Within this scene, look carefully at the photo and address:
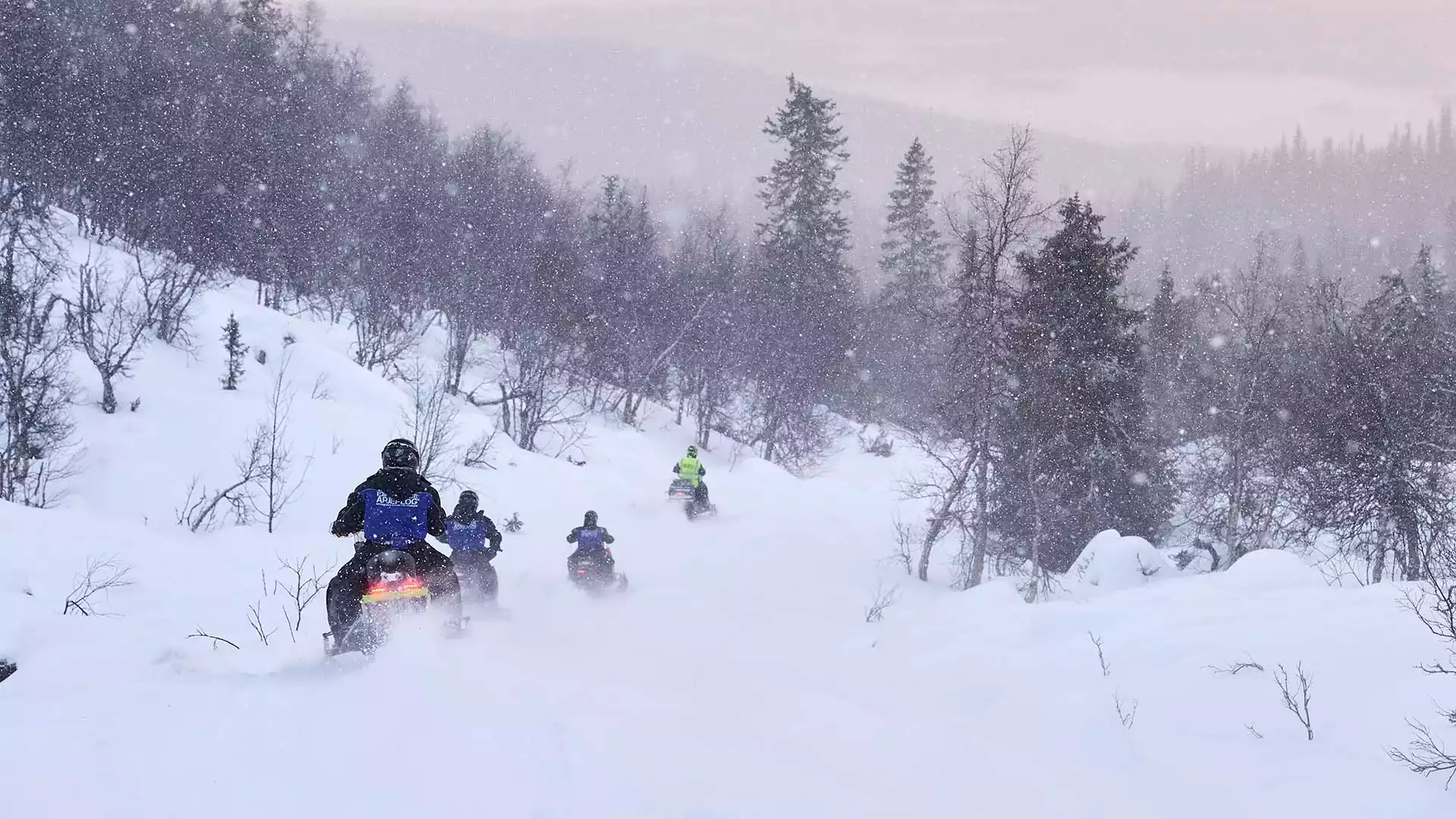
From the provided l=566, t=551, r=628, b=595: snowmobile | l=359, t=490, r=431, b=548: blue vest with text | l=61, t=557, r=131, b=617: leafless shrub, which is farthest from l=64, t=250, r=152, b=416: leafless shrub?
l=359, t=490, r=431, b=548: blue vest with text

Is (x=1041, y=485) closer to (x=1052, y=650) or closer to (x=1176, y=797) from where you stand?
(x=1052, y=650)

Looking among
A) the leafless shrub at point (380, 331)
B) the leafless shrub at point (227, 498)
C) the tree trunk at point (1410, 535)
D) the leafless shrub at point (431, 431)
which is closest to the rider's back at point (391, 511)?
the leafless shrub at point (227, 498)

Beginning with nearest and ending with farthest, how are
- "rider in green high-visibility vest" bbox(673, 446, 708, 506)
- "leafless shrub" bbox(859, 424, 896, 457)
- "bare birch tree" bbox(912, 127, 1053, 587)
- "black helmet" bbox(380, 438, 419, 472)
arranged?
"black helmet" bbox(380, 438, 419, 472)
"bare birch tree" bbox(912, 127, 1053, 587)
"rider in green high-visibility vest" bbox(673, 446, 708, 506)
"leafless shrub" bbox(859, 424, 896, 457)

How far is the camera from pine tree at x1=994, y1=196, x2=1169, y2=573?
22016mm

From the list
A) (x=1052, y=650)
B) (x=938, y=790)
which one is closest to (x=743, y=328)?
(x=1052, y=650)

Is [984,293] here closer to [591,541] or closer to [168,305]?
[591,541]

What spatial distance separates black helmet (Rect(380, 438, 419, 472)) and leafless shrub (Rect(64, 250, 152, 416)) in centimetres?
1376

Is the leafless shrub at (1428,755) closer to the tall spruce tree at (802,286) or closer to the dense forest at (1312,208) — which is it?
the tall spruce tree at (802,286)

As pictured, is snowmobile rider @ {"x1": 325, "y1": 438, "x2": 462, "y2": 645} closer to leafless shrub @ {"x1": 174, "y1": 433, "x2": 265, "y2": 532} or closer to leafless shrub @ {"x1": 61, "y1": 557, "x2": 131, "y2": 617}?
leafless shrub @ {"x1": 61, "y1": 557, "x2": 131, "y2": 617}

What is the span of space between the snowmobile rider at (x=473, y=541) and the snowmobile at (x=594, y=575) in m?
2.48

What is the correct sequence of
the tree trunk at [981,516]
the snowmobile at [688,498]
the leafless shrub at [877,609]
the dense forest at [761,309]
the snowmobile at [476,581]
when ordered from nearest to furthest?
the snowmobile at [476,581] → the leafless shrub at [877,609] → the tree trunk at [981,516] → the dense forest at [761,309] → the snowmobile at [688,498]

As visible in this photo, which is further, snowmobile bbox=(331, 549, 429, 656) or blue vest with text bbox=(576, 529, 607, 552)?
blue vest with text bbox=(576, 529, 607, 552)

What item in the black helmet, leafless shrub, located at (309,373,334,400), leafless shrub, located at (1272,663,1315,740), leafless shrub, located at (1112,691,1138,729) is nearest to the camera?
leafless shrub, located at (1272,663,1315,740)

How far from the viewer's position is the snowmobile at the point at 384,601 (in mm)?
5918
